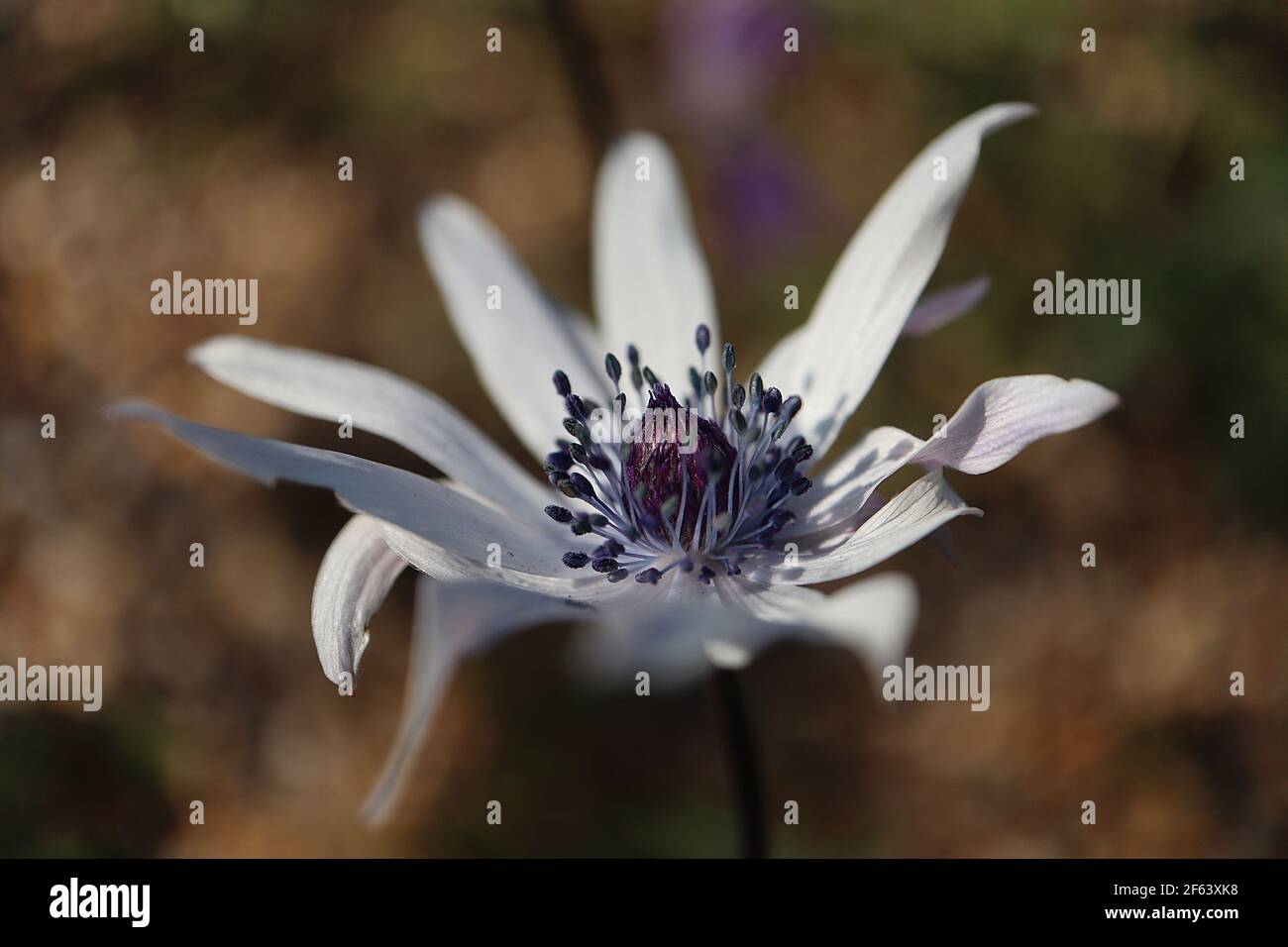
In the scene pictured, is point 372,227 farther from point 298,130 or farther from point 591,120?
point 591,120

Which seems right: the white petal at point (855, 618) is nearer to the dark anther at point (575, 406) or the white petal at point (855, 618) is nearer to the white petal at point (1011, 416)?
the white petal at point (1011, 416)

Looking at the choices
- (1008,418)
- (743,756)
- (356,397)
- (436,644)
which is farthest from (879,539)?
(356,397)

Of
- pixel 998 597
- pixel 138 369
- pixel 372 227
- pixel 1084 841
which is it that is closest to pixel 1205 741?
pixel 1084 841

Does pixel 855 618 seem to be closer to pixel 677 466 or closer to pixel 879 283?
pixel 677 466

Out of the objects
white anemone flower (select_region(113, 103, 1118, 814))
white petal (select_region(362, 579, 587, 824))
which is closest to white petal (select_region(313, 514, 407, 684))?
white anemone flower (select_region(113, 103, 1118, 814))

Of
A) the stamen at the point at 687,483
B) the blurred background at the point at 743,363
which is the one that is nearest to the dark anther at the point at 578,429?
the stamen at the point at 687,483

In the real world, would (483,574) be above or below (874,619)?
above

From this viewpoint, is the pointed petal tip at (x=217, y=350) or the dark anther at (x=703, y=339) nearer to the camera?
the pointed petal tip at (x=217, y=350)
